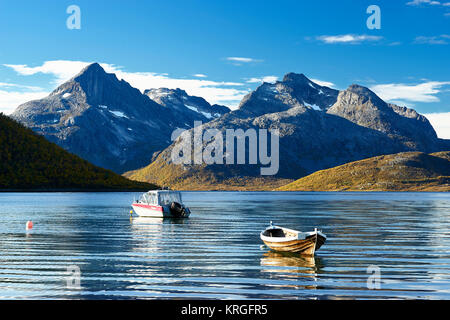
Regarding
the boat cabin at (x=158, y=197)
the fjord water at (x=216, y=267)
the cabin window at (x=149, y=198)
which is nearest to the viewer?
the fjord water at (x=216, y=267)

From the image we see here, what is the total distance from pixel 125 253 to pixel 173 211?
165 feet

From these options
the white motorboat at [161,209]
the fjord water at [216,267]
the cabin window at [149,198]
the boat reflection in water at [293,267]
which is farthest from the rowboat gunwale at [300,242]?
the cabin window at [149,198]

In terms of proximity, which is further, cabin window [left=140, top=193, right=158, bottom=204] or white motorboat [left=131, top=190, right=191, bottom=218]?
cabin window [left=140, top=193, right=158, bottom=204]

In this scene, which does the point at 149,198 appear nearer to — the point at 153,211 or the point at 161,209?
the point at 153,211

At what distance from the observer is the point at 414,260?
44656 mm

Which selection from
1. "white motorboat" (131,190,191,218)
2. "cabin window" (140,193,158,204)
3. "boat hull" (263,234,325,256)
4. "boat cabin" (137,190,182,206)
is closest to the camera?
"boat hull" (263,234,325,256)

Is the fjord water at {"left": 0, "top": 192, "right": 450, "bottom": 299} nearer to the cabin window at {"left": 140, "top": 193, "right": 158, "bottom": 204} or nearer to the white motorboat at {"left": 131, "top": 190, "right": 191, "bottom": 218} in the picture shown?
the white motorboat at {"left": 131, "top": 190, "right": 191, "bottom": 218}

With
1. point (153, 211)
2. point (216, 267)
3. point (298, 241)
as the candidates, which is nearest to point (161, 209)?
point (153, 211)

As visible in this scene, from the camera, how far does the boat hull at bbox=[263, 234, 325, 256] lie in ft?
148

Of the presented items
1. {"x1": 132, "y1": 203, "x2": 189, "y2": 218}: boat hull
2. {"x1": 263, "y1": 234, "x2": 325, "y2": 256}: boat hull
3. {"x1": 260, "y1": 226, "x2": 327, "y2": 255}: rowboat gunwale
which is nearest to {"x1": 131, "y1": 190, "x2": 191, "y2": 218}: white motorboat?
{"x1": 132, "y1": 203, "x2": 189, "y2": 218}: boat hull

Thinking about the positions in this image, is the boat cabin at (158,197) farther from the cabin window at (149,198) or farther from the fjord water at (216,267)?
the fjord water at (216,267)

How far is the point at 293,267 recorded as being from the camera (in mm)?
40750

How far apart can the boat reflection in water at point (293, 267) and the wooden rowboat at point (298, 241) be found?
0.62m

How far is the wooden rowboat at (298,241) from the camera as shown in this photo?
148 feet
